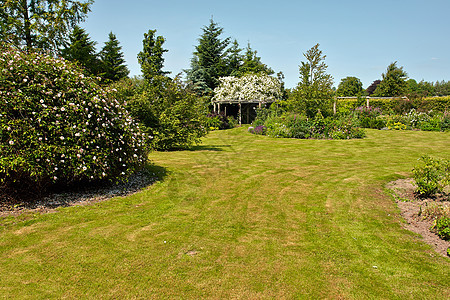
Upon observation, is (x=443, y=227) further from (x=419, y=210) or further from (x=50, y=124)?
(x=50, y=124)

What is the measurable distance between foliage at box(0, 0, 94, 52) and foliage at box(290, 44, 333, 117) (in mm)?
14746

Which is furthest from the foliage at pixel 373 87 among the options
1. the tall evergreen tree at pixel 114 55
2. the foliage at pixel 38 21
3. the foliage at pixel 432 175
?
the foliage at pixel 432 175

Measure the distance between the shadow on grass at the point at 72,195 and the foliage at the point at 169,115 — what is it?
14.2ft

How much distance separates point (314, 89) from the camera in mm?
17719

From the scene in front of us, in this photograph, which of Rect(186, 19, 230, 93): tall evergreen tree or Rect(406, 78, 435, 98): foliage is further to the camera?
Rect(186, 19, 230, 93): tall evergreen tree

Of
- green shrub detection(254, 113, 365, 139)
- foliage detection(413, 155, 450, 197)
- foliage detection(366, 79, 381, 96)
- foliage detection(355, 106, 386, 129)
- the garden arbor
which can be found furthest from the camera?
foliage detection(366, 79, 381, 96)

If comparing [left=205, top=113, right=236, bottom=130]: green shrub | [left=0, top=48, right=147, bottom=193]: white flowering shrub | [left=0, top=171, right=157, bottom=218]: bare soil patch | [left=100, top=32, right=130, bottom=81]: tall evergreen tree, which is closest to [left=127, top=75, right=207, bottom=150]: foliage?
[left=0, top=171, right=157, bottom=218]: bare soil patch

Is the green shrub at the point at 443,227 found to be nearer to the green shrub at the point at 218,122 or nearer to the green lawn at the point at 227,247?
the green lawn at the point at 227,247

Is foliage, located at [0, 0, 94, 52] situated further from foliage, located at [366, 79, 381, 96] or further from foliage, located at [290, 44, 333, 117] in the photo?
foliage, located at [366, 79, 381, 96]

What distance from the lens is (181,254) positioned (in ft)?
13.0

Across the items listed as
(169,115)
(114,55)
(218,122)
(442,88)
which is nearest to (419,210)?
(169,115)

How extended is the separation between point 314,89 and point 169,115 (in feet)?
30.6

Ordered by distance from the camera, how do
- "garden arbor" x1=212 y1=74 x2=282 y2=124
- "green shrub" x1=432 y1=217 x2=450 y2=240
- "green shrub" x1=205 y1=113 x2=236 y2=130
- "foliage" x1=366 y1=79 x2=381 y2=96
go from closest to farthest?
"green shrub" x1=432 y1=217 x2=450 y2=240 → "green shrub" x1=205 y1=113 x2=236 y2=130 → "garden arbor" x1=212 y1=74 x2=282 y2=124 → "foliage" x1=366 y1=79 x2=381 y2=96

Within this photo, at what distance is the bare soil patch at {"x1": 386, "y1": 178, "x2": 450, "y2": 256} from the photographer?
4325 mm
